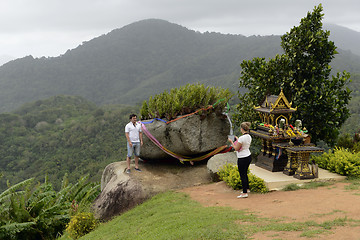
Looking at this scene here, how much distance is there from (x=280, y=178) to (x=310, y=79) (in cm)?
463

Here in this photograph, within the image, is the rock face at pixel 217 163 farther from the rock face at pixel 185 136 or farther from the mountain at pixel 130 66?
the mountain at pixel 130 66

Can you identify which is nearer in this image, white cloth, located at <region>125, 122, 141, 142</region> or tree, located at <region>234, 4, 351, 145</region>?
white cloth, located at <region>125, 122, 141, 142</region>

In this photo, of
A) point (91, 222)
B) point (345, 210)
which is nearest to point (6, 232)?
point (91, 222)

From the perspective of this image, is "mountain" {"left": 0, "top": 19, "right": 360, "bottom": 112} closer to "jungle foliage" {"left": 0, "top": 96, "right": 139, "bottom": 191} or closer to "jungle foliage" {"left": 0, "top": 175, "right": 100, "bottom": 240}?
"jungle foliage" {"left": 0, "top": 96, "right": 139, "bottom": 191}

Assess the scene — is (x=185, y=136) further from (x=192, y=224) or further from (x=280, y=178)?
(x=192, y=224)

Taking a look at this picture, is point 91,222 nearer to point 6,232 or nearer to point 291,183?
point 6,232

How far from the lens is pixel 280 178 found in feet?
29.6

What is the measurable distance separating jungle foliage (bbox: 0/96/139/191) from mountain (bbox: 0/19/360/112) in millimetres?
55952

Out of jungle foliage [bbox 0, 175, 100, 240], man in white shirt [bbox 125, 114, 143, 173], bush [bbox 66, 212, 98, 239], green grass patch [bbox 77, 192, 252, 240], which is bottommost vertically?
jungle foliage [bbox 0, 175, 100, 240]

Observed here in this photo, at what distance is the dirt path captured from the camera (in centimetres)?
523

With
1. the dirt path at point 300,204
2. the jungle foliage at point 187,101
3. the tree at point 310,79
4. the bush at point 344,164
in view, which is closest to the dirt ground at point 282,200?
the dirt path at point 300,204

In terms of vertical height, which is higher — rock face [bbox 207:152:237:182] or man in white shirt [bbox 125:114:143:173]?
man in white shirt [bbox 125:114:143:173]

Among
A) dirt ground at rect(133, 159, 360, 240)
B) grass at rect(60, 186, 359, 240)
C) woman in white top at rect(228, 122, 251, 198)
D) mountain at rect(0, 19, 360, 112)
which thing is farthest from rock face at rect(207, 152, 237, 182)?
mountain at rect(0, 19, 360, 112)

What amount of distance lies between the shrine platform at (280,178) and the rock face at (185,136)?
2669mm
